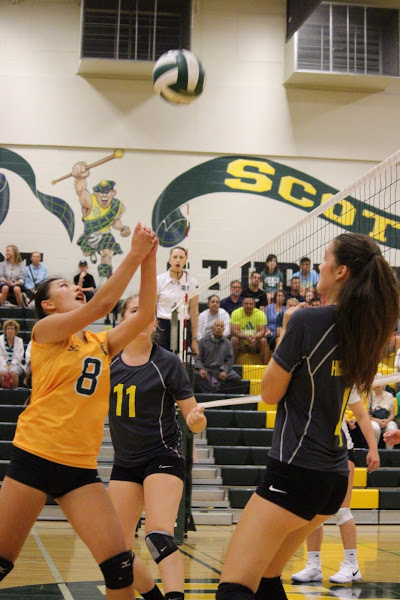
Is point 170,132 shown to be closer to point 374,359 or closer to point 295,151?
point 295,151

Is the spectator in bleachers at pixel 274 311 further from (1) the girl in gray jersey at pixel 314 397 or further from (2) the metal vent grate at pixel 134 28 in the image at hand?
(1) the girl in gray jersey at pixel 314 397

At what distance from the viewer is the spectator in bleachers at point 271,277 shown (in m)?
13.0

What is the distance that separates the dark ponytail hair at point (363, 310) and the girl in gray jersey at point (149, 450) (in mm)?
1198

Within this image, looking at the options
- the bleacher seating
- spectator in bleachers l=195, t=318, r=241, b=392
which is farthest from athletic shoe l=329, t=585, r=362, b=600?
spectator in bleachers l=195, t=318, r=241, b=392

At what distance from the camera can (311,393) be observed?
→ 301 centimetres

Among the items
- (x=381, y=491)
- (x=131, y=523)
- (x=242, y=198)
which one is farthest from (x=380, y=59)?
(x=131, y=523)

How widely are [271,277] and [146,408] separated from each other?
9314 millimetres

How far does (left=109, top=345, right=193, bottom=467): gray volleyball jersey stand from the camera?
445 centimetres

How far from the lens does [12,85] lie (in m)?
16.2

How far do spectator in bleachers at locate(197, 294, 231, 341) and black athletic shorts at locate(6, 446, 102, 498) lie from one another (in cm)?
834

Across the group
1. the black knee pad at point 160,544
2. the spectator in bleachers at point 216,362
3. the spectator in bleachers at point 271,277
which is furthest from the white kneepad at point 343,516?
the spectator in bleachers at point 271,277

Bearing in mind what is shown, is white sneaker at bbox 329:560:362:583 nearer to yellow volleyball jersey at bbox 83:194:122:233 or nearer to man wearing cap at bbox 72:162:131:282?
man wearing cap at bbox 72:162:131:282

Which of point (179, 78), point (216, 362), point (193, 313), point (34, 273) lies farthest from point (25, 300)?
point (179, 78)

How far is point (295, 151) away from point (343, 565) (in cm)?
1183
